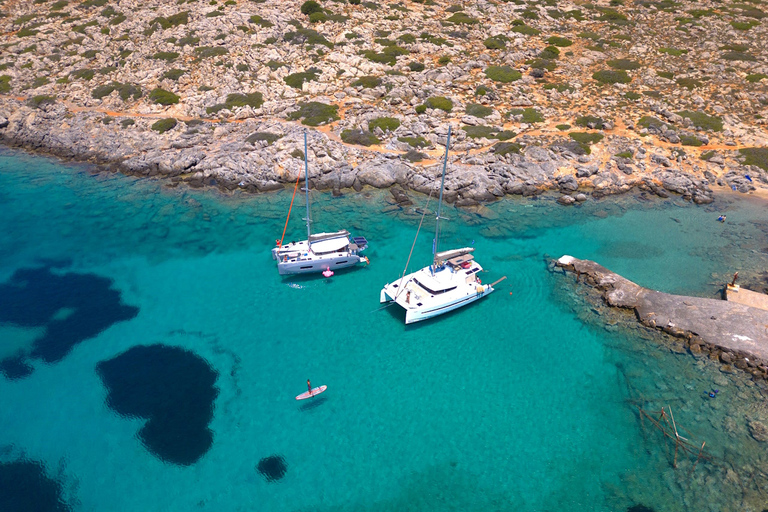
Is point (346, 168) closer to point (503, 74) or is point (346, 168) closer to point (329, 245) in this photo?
point (329, 245)

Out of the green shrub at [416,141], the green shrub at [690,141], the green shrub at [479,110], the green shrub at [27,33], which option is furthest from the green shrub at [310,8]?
the green shrub at [690,141]

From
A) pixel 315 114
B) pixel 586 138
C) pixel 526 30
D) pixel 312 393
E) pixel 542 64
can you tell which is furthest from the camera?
pixel 526 30

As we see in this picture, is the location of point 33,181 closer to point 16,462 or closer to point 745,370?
point 16,462

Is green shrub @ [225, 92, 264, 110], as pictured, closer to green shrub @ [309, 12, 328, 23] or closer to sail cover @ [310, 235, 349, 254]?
green shrub @ [309, 12, 328, 23]

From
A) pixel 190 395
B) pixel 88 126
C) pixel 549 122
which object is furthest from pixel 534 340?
pixel 88 126

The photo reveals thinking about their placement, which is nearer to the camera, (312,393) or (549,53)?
(312,393)

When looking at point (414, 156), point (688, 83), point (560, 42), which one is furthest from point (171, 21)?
point (688, 83)
